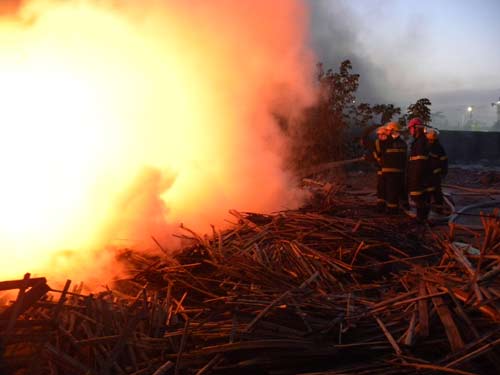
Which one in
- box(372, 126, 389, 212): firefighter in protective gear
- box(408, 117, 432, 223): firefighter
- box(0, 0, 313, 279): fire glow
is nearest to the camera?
box(0, 0, 313, 279): fire glow

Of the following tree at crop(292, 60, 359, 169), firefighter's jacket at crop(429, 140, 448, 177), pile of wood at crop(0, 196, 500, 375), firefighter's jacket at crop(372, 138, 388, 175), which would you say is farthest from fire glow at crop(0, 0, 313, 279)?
tree at crop(292, 60, 359, 169)

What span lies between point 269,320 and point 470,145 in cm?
2164

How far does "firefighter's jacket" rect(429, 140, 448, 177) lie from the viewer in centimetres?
873

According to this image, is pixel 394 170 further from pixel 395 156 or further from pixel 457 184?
pixel 457 184

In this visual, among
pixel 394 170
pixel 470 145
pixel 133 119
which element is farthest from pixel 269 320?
pixel 470 145

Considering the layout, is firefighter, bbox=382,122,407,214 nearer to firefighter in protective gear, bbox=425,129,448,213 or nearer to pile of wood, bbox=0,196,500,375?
firefighter in protective gear, bbox=425,129,448,213

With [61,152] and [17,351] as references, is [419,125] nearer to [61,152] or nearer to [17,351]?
[61,152]

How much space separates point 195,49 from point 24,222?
4.44m

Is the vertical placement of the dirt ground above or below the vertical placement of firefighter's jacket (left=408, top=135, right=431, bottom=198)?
below

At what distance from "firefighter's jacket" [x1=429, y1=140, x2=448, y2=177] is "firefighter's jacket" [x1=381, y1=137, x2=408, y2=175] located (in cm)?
86

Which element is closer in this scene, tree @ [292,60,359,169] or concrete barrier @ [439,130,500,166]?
tree @ [292,60,359,169]

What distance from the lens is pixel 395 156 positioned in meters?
8.19

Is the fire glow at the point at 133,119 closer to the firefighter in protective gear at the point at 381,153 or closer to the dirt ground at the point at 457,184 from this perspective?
the firefighter in protective gear at the point at 381,153

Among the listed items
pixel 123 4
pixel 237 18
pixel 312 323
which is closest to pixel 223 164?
pixel 237 18
